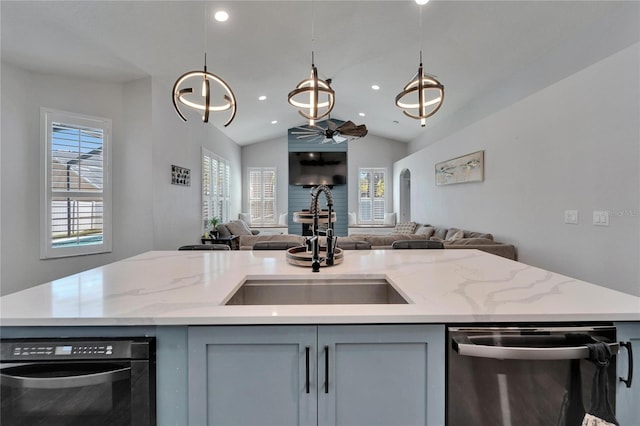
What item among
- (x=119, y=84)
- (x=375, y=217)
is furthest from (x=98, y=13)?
(x=375, y=217)

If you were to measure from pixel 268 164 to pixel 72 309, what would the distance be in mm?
7974

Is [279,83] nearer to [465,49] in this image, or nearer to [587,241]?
[465,49]

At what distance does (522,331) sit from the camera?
0.98 m

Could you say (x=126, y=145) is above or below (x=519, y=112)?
below

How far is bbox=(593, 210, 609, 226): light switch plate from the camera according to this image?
252 cm

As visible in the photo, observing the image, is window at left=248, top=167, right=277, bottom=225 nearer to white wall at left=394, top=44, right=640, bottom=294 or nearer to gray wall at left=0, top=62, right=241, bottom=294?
gray wall at left=0, top=62, right=241, bottom=294

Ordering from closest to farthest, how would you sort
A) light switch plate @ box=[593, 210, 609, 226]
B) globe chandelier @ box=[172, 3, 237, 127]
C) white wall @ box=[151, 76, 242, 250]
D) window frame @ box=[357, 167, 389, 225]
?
globe chandelier @ box=[172, 3, 237, 127] → light switch plate @ box=[593, 210, 609, 226] → white wall @ box=[151, 76, 242, 250] → window frame @ box=[357, 167, 389, 225]

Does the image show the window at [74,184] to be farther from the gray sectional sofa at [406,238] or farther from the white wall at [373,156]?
Answer: the white wall at [373,156]

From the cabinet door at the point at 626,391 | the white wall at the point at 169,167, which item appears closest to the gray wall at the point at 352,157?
the white wall at the point at 169,167

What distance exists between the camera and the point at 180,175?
468cm

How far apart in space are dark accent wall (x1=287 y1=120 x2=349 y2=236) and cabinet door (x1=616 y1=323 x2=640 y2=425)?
7.25m

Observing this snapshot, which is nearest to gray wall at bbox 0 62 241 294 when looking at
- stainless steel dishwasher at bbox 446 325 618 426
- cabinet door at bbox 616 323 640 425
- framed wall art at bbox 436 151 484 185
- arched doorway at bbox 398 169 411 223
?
stainless steel dishwasher at bbox 446 325 618 426

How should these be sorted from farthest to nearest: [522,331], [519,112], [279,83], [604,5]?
1. [279,83]
2. [519,112]
3. [604,5]
4. [522,331]

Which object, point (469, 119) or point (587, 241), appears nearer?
point (587, 241)
